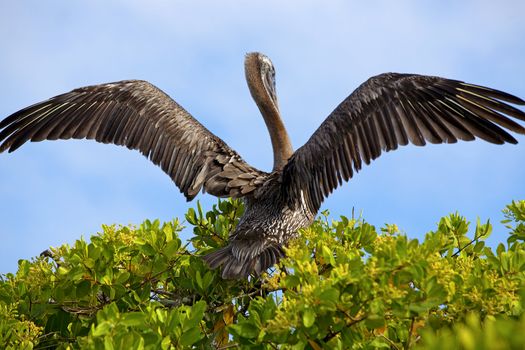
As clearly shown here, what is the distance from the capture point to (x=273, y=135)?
8.20 meters

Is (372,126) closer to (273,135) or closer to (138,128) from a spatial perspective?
(273,135)

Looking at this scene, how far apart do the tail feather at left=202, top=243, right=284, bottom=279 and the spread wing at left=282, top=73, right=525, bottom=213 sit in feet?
3.14

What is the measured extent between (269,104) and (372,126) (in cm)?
207

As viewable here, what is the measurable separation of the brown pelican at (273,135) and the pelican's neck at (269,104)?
3 centimetres

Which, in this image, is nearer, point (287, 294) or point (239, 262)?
point (287, 294)

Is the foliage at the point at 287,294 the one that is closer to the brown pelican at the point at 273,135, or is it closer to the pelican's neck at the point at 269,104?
the brown pelican at the point at 273,135

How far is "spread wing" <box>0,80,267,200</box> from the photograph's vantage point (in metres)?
7.53

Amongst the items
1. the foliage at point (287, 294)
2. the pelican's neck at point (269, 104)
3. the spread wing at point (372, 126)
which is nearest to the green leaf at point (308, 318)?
the foliage at point (287, 294)

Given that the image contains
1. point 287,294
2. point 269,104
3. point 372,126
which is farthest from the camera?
point 269,104

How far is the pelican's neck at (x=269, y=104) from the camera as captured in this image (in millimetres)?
8023

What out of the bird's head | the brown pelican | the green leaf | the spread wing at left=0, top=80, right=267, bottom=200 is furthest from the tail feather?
the bird's head

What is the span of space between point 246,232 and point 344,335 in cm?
251

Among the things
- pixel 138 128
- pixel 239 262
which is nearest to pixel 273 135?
pixel 138 128

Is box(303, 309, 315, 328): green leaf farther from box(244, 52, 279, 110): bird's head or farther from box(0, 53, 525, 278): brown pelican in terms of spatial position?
box(244, 52, 279, 110): bird's head
